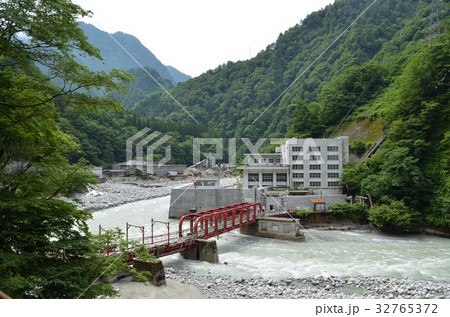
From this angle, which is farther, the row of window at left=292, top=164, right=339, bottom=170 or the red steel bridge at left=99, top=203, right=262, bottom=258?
the row of window at left=292, top=164, right=339, bottom=170

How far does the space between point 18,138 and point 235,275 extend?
47.9ft

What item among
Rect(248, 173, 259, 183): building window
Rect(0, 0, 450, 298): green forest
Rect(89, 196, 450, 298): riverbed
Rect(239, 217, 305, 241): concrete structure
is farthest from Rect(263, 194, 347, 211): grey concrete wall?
Rect(248, 173, 259, 183): building window

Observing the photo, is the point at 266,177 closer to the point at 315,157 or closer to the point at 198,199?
the point at 315,157

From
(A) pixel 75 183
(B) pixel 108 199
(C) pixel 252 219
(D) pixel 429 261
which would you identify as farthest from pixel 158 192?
(A) pixel 75 183

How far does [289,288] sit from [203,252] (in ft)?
24.4

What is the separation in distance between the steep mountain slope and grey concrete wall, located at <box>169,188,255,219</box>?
2141 cm

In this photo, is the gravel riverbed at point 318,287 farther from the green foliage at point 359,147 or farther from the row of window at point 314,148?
the green foliage at point 359,147

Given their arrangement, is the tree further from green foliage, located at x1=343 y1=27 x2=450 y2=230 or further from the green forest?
green foliage, located at x1=343 y1=27 x2=450 y2=230

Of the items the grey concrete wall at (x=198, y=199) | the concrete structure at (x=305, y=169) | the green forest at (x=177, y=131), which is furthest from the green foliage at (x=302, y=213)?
the grey concrete wall at (x=198, y=199)

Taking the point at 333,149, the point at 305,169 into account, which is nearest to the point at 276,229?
the point at 305,169

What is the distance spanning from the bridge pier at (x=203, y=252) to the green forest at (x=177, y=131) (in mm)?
11183

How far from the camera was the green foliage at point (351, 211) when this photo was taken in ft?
111

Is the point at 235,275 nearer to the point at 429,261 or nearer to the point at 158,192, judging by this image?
the point at 429,261

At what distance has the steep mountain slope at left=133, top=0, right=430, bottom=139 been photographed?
2714 inches
